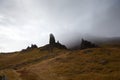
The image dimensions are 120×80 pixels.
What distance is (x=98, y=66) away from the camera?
7888cm

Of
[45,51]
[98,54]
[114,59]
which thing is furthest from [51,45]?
[114,59]

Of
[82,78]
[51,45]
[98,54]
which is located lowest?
[82,78]

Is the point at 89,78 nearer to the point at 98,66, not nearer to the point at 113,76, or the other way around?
the point at 113,76

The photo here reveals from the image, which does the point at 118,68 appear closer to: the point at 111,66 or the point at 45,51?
the point at 111,66

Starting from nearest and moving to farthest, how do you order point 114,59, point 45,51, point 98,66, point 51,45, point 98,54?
point 98,66 → point 114,59 → point 98,54 → point 45,51 → point 51,45

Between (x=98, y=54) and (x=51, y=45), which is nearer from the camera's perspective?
(x=98, y=54)

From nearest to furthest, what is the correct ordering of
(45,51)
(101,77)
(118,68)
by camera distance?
1. (101,77)
2. (118,68)
3. (45,51)

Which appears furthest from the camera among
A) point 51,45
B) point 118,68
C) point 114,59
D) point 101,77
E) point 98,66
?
point 51,45

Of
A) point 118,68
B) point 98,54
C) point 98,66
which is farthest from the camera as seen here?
point 98,54

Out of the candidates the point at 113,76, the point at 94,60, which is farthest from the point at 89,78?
the point at 94,60

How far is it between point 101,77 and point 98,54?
44174 millimetres

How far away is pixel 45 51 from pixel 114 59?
99.1 m

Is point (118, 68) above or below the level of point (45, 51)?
below

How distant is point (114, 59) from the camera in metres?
88.4
